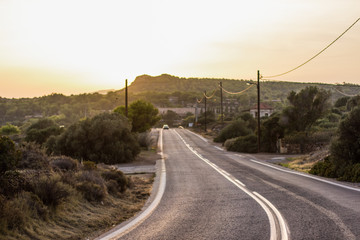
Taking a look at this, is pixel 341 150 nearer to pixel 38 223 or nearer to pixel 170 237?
pixel 170 237

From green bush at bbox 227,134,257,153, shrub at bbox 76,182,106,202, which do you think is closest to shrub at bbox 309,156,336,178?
shrub at bbox 76,182,106,202

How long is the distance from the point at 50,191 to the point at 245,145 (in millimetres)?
32186

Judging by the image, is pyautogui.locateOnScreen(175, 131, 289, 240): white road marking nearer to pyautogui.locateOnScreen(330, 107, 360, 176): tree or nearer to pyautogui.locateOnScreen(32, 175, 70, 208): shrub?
pyautogui.locateOnScreen(32, 175, 70, 208): shrub

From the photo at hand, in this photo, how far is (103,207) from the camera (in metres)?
10.4

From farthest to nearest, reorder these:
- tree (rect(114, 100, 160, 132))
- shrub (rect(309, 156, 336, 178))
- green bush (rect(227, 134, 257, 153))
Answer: tree (rect(114, 100, 160, 132)) → green bush (rect(227, 134, 257, 153)) → shrub (rect(309, 156, 336, 178))

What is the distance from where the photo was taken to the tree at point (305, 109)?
38031 millimetres

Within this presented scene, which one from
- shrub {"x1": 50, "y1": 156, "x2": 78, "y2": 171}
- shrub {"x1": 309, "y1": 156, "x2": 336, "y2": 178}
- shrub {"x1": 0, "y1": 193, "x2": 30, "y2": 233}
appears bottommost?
shrub {"x1": 309, "y1": 156, "x2": 336, "y2": 178}

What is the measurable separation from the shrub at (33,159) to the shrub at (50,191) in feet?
5.94

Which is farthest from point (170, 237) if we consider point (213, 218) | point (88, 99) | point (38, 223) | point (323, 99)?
point (88, 99)

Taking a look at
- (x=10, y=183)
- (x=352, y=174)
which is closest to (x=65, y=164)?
(x=10, y=183)

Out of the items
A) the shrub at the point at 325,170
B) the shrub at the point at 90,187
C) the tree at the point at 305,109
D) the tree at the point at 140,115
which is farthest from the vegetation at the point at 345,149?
the tree at the point at 140,115

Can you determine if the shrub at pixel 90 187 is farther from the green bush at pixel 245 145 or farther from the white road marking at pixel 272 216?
the green bush at pixel 245 145

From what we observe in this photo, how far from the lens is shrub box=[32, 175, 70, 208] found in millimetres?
8695

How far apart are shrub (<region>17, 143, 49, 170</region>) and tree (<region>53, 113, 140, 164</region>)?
1666 centimetres
